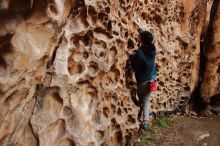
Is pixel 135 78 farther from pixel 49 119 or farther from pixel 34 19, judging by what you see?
pixel 34 19

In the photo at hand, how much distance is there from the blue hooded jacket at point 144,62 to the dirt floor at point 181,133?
3.20 ft

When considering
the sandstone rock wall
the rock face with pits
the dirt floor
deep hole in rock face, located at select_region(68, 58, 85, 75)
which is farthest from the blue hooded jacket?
the sandstone rock wall

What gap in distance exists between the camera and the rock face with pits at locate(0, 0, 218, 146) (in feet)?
13.4

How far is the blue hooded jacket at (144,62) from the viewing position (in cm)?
597

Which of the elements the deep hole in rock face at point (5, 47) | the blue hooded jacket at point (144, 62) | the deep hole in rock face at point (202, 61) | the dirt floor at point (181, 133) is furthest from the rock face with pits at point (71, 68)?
the deep hole in rock face at point (202, 61)

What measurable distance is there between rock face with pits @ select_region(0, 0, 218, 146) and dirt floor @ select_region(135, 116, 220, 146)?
38cm

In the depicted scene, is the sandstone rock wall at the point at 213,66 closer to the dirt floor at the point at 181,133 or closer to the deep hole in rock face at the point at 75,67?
the dirt floor at the point at 181,133

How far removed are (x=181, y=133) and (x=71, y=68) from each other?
110 inches

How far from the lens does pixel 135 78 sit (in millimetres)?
6176

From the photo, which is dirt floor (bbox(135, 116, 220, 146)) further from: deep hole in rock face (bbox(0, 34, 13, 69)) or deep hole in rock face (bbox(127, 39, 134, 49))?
deep hole in rock face (bbox(0, 34, 13, 69))

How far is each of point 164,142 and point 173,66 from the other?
1.53 metres

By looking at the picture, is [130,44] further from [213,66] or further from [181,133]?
[213,66]

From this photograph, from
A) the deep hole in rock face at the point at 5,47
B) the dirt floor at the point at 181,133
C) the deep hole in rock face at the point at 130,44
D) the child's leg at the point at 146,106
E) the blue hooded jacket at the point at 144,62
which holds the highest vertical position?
the deep hole in rock face at the point at 5,47

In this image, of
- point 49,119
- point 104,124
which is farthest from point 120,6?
point 49,119
